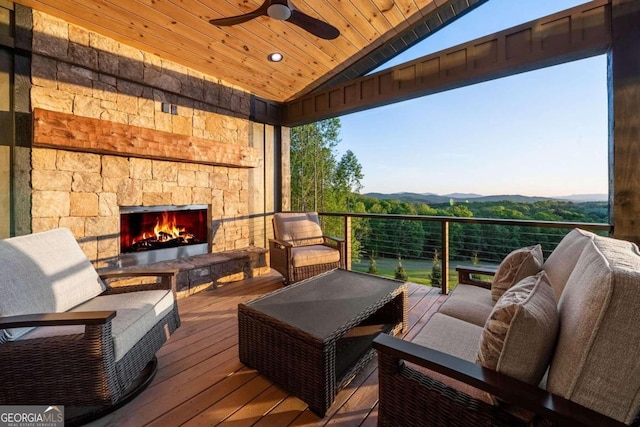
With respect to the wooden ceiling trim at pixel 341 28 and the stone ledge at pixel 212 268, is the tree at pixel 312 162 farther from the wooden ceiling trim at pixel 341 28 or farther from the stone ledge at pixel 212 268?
the wooden ceiling trim at pixel 341 28

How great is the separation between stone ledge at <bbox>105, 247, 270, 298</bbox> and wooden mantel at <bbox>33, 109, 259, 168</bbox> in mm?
1265

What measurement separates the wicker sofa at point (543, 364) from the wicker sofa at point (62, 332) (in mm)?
1325

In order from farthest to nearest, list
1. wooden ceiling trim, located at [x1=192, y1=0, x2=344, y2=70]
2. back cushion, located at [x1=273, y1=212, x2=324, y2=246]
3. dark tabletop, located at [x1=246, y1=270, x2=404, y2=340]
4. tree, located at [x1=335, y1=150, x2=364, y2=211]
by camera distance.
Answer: tree, located at [x1=335, y1=150, x2=364, y2=211] → back cushion, located at [x1=273, y1=212, x2=324, y2=246] → wooden ceiling trim, located at [x1=192, y1=0, x2=344, y2=70] → dark tabletop, located at [x1=246, y1=270, x2=404, y2=340]

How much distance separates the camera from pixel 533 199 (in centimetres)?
650

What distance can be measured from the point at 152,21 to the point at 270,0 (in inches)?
58.1

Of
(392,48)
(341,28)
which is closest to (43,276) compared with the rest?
(341,28)

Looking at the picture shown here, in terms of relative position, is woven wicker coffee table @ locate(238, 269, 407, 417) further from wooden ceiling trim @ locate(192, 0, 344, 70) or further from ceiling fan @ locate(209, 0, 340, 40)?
wooden ceiling trim @ locate(192, 0, 344, 70)

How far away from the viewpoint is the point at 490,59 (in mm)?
2887

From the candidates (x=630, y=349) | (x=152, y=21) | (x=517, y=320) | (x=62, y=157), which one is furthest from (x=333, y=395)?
(x=152, y=21)

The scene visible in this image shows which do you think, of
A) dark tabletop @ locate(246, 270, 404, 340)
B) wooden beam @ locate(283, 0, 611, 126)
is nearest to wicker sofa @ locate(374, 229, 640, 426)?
dark tabletop @ locate(246, 270, 404, 340)

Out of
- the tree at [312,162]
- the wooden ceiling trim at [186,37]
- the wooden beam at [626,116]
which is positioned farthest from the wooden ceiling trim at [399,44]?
the tree at [312,162]

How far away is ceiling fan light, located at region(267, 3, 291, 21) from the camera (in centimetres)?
215

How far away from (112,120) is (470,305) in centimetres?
377

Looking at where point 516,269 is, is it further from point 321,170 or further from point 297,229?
point 321,170
